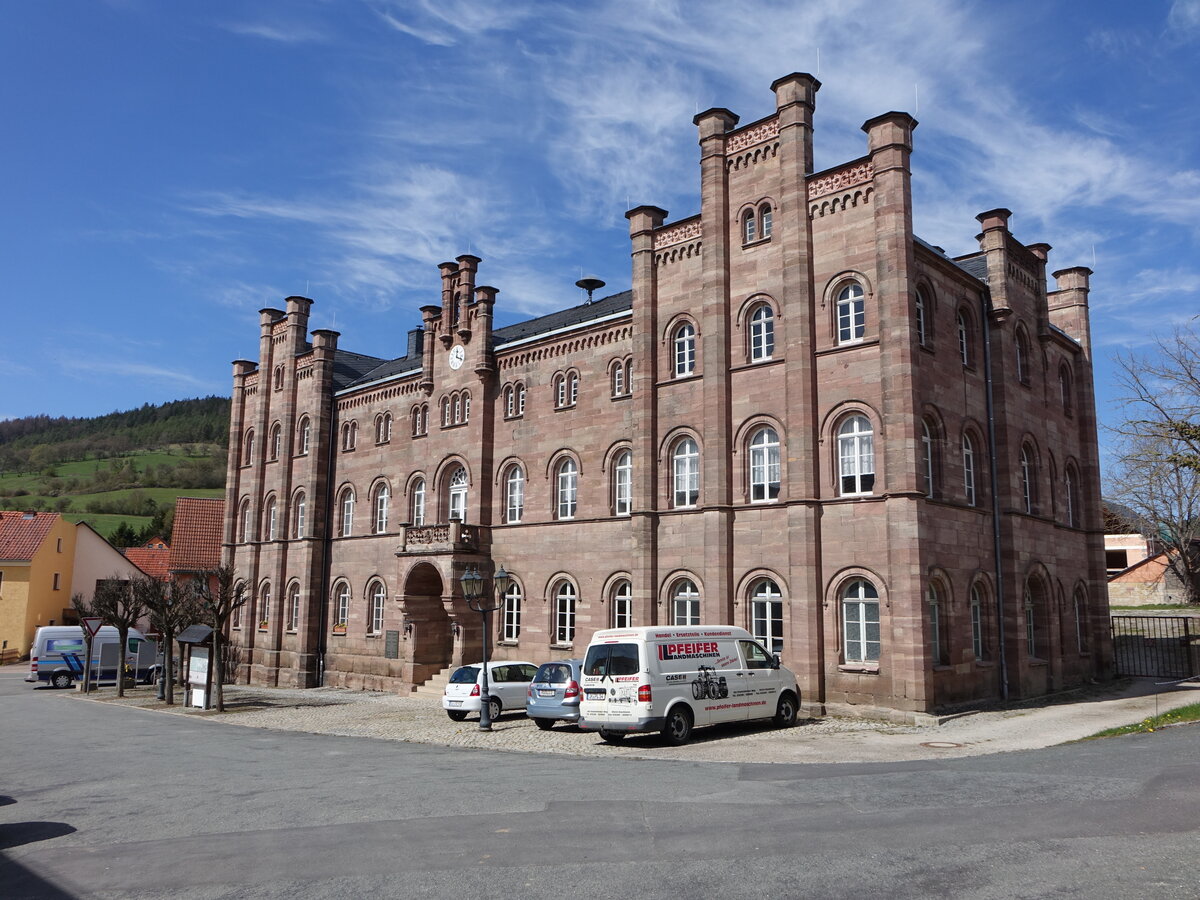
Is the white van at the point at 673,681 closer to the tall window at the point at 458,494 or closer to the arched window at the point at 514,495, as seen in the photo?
the arched window at the point at 514,495

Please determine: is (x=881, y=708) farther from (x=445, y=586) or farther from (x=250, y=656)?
(x=250, y=656)

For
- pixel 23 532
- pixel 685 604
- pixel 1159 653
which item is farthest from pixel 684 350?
pixel 23 532

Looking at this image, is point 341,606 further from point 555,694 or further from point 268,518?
point 555,694

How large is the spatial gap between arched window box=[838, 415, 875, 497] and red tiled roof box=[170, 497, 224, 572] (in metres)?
44.3

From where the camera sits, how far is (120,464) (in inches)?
4894

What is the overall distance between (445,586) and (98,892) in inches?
921

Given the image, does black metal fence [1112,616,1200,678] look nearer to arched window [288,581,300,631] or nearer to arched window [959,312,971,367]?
arched window [959,312,971,367]

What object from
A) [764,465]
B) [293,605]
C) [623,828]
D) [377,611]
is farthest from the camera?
[293,605]

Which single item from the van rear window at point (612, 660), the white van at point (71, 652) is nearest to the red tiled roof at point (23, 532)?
the white van at point (71, 652)

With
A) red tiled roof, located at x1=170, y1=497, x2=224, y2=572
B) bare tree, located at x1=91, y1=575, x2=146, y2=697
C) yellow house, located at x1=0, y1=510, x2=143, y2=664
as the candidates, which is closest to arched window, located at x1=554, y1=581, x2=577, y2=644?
bare tree, located at x1=91, y1=575, x2=146, y2=697

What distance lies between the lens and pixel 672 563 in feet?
85.4

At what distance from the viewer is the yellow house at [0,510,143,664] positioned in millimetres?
56094

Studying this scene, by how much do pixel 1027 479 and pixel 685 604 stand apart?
1179 cm

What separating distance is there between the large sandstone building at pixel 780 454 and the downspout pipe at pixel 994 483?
72 mm
